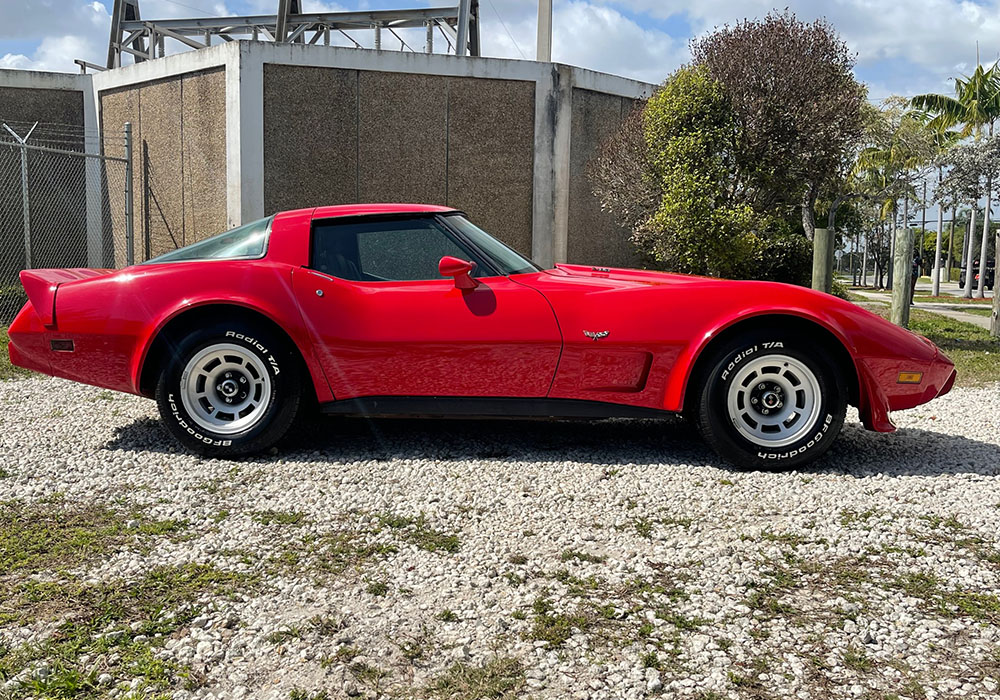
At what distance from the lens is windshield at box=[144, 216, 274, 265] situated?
443cm

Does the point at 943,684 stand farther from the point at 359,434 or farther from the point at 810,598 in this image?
the point at 359,434

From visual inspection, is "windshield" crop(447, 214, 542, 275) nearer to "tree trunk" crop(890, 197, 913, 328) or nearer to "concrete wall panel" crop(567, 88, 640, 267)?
"tree trunk" crop(890, 197, 913, 328)

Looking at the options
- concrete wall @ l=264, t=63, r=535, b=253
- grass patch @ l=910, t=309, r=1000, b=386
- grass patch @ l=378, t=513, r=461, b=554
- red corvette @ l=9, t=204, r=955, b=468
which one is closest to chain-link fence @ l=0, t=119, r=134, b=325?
concrete wall @ l=264, t=63, r=535, b=253

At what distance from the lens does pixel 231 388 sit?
434 cm

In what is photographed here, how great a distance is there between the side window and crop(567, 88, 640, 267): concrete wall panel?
31.3ft

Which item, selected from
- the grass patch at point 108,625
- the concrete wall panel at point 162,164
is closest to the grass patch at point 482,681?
the grass patch at point 108,625

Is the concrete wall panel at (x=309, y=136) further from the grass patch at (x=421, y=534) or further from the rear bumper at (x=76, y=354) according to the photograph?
the grass patch at (x=421, y=534)

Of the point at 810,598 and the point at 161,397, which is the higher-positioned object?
the point at 161,397

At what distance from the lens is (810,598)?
2688 millimetres

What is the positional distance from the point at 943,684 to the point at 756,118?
32.6 ft

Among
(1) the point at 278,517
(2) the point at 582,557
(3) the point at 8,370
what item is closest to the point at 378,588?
(2) the point at 582,557

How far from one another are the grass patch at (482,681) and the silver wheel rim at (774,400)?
2276 millimetres

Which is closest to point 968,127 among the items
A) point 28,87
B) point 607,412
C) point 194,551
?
point 28,87

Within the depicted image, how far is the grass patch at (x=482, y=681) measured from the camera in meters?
2.08
